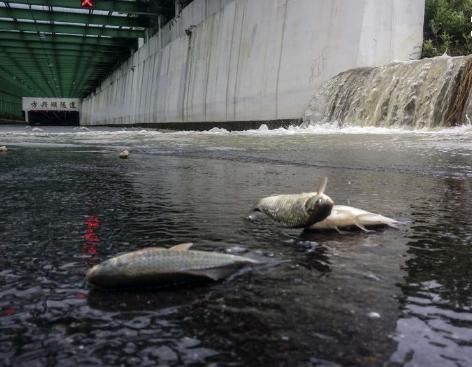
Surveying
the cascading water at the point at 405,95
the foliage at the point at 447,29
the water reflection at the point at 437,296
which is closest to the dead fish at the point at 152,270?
the water reflection at the point at 437,296

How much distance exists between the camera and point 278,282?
4.30ft

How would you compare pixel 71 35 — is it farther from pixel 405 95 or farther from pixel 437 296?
pixel 437 296

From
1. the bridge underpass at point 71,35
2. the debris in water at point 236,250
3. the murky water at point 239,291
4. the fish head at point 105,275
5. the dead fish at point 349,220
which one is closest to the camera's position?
the murky water at point 239,291

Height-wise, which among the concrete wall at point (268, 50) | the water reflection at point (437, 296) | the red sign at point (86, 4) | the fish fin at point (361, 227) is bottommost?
the water reflection at point (437, 296)

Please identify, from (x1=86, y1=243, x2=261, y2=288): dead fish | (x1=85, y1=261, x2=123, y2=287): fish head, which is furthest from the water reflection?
(x1=85, y1=261, x2=123, y2=287): fish head

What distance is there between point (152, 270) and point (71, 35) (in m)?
36.0

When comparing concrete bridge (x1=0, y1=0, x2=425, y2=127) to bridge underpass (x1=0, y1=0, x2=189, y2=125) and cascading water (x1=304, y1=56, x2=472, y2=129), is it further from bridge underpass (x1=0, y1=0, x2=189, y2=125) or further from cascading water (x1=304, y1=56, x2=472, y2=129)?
cascading water (x1=304, y1=56, x2=472, y2=129)

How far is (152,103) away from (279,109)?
18.5 metres

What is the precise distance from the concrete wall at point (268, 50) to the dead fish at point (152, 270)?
14044mm

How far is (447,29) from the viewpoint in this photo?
57.6 feet

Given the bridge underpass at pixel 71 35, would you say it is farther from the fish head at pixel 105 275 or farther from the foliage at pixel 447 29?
the fish head at pixel 105 275

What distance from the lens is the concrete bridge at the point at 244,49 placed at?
14.8 meters

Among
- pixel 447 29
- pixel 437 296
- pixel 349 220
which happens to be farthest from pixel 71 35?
pixel 437 296

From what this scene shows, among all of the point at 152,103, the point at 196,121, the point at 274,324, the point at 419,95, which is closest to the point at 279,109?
the point at 419,95
